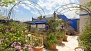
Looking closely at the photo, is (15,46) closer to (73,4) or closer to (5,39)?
(5,39)

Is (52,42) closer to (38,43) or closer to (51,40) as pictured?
(51,40)

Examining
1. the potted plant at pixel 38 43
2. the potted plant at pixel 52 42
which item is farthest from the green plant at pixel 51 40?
the potted plant at pixel 38 43

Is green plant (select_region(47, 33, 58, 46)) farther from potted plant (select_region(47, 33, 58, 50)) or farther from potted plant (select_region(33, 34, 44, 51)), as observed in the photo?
potted plant (select_region(33, 34, 44, 51))

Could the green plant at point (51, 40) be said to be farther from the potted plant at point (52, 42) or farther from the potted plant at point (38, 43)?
the potted plant at point (38, 43)

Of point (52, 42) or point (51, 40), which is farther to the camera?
point (51, 40)

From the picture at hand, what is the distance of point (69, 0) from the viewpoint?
10.9 meters

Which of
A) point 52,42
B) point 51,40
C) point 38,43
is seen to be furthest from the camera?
point 51,40

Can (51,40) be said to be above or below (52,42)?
above

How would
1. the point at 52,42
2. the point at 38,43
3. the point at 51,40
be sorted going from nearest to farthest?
the point at 38,43 < the point at 52,42 < the point at 51,40

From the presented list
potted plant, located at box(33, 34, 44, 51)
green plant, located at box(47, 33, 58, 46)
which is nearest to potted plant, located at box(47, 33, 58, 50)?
green plant, located at box(47, 33, 58, 46)

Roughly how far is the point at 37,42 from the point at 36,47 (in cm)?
53

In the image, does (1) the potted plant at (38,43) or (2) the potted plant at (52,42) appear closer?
(1) the potted plant at (38,43)

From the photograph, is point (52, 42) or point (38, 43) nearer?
point (38, 43)

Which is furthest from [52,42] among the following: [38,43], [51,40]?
[38,43]
